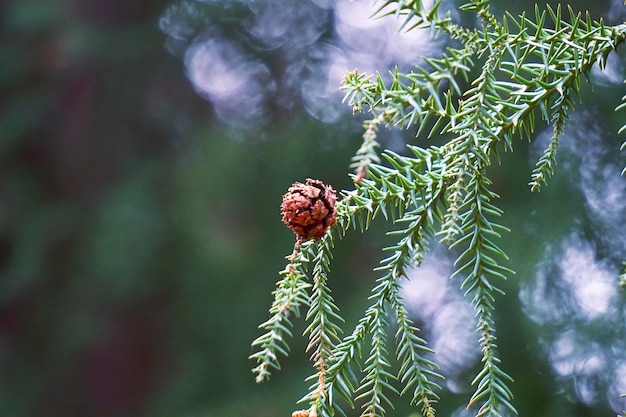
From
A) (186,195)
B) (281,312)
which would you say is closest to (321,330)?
(281,312)

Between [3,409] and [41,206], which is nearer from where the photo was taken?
[3,409]

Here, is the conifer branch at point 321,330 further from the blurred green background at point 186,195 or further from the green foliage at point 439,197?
the blurred green background at point 186,195

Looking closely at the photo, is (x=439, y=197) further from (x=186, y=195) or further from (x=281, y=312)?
(x=186, y=195)

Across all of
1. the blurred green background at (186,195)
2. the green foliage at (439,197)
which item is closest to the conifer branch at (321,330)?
the green foliage at (439,197)

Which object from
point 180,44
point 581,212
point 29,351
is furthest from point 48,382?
point 581,212

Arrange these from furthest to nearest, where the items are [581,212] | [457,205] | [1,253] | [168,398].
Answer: [1,253] < [168,398] < [581,212] < [457,205]

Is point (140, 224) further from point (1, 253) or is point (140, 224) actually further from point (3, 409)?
point (3, 409)

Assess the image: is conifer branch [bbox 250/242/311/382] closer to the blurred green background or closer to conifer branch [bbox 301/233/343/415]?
conifer branch [bbox 301/233/343/415]

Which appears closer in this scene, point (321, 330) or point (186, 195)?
point (321, 330)
